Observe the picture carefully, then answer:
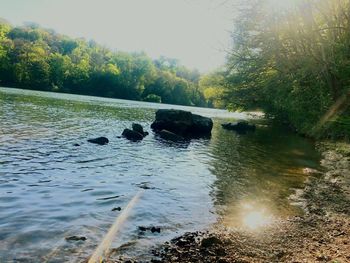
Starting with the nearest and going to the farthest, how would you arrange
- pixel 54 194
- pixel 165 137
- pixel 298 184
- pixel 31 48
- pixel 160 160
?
pixel 54 194 → pixel 298 184 → pixel 160 160 → pixel 165 137 → pixel 31 48

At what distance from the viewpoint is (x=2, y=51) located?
12962 cm

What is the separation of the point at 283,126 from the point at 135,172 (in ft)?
187

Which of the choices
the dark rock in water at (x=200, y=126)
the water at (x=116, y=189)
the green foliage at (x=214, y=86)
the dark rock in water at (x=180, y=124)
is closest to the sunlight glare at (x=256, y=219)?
the water at (x=116, y=189)

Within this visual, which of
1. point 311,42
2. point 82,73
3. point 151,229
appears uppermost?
point 82,73

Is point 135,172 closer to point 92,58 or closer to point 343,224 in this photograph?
point 343,224

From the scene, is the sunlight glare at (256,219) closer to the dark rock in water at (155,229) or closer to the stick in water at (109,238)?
the dark rock in water at (155,229)

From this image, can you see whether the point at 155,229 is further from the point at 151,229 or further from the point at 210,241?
the point at 210,241

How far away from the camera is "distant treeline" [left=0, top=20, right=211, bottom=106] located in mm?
130125

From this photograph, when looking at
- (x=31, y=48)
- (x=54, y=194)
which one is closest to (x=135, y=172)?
(x=54, y=194)

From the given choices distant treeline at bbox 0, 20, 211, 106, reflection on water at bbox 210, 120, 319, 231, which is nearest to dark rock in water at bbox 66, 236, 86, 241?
reflection on water at bbox 210, 120, 319, 231

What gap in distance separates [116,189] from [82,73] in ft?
453

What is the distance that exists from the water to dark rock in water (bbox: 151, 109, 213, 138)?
14.1 metres

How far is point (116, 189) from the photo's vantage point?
16547 millimetres

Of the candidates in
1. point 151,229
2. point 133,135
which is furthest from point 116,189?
point 133,135
